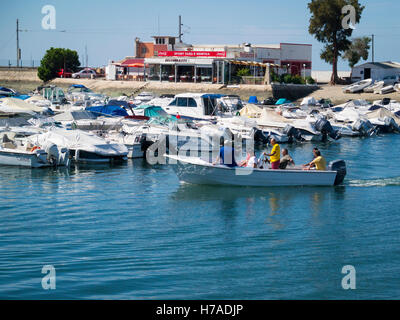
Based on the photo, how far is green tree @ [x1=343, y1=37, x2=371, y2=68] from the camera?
293 ft

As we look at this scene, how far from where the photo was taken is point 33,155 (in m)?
26.2

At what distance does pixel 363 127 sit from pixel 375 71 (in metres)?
38.0

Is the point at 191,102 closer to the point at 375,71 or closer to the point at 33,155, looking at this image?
the point at 33,155

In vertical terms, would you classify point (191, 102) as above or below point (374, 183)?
above

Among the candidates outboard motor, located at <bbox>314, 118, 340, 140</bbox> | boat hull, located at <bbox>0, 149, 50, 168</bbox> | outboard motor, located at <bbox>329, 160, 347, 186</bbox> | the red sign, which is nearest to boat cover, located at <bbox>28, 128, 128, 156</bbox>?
boat hull, located at <bbox>0, 149, 50, 168</bbox>

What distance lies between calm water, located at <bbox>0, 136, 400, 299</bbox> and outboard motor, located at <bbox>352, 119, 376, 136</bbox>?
17.4m

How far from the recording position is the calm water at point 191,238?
12.5m

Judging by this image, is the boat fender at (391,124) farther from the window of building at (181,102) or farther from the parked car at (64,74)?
the parked car at (64,74)

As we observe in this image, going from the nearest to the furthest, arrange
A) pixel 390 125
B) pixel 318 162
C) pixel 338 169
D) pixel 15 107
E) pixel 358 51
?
pixel 318 162 → pixel 338 169 → pixel 15 107 → pixel 390 125 → pixel 358 51

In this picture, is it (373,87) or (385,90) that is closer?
(385,90)

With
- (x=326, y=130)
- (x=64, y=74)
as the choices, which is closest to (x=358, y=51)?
(x=64, y=74)

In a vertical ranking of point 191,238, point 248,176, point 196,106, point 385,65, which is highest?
point 385,65

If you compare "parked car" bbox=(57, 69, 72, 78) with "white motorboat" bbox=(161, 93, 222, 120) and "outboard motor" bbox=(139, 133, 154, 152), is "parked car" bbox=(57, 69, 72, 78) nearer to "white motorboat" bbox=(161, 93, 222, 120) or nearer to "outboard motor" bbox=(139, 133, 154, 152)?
"white motorboat" bbox=(161, 93, 222, 120)

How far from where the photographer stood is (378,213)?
62.6 feet
